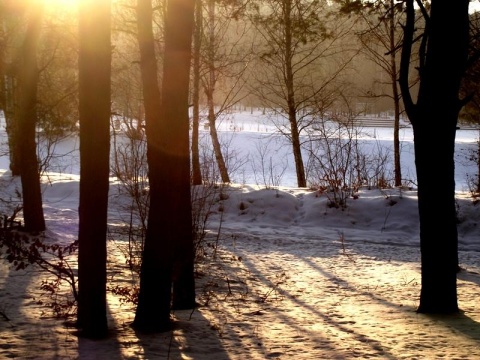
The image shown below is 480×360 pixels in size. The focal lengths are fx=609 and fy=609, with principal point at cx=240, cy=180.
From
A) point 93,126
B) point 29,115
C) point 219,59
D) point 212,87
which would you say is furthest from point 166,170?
point 212,87

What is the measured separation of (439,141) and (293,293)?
2772 mm

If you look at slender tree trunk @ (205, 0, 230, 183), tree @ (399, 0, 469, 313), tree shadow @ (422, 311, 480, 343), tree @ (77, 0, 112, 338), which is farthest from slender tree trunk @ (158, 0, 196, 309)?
slender tree trunk @ (205, 0, 230, 183)

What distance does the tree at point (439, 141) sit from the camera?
644 centimetres

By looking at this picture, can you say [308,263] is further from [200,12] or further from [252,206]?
[200,12]

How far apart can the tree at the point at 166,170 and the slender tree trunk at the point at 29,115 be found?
18.7 ft

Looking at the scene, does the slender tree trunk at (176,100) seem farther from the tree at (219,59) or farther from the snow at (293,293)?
the tree at (219,59)

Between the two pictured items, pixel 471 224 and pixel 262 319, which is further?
pixel 471 224

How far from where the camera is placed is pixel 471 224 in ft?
43.8

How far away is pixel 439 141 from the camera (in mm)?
6469

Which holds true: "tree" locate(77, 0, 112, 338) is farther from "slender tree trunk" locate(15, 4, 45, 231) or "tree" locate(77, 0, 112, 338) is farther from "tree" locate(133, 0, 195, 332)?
"slender tree trunk" locate(15, 4, 45, 231)

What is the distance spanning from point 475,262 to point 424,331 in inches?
204

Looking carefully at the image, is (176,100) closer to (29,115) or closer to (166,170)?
(166,170)

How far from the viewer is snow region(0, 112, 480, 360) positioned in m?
5.14

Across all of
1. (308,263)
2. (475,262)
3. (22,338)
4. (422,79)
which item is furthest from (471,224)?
(22,338)
